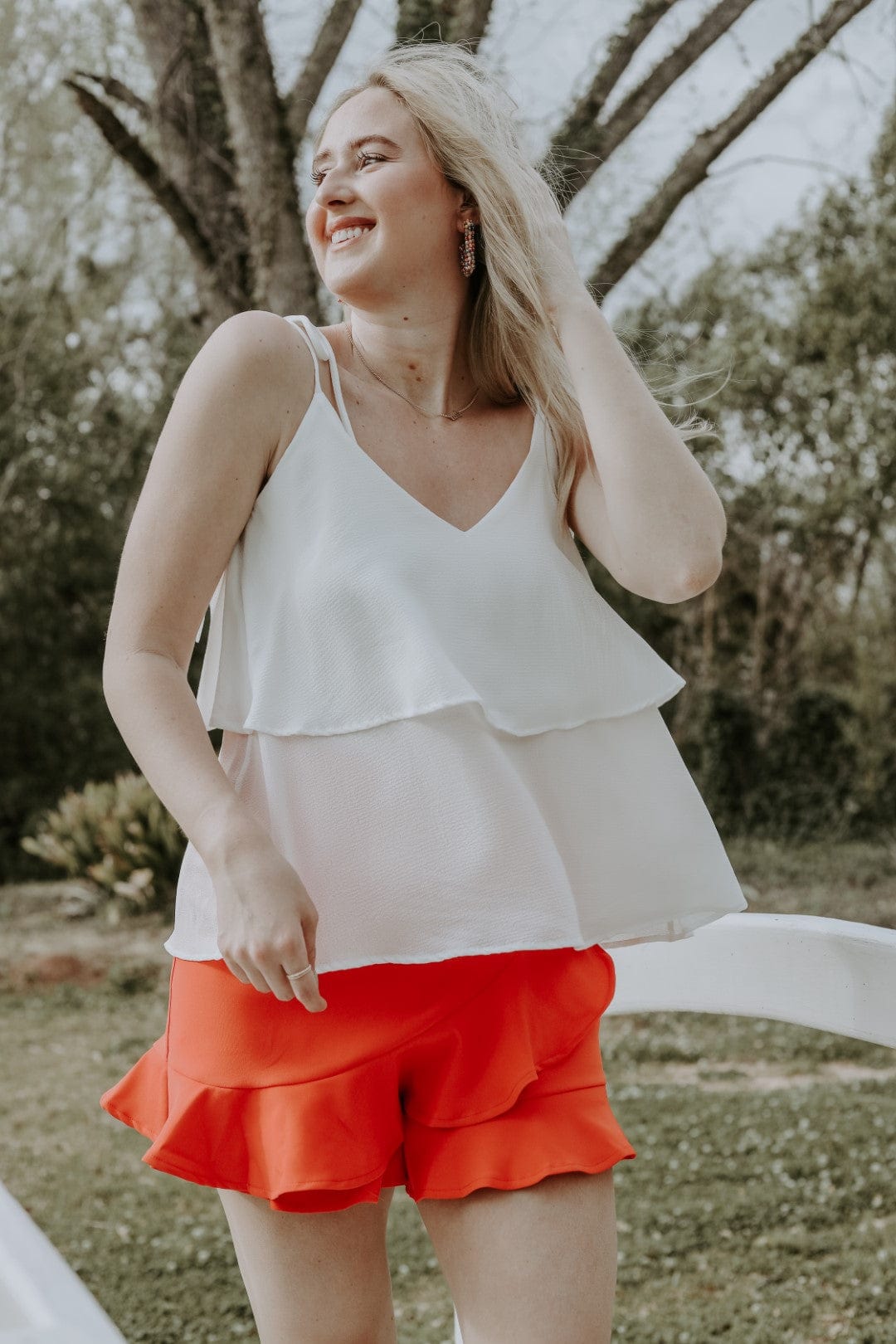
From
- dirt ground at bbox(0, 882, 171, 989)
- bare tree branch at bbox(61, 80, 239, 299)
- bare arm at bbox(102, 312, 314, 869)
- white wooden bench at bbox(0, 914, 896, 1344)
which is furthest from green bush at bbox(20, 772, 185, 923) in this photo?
bare arm at bbox(102, 312, 314, 869)

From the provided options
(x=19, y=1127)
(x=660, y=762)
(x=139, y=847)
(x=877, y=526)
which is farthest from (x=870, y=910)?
(x=660, y=762)

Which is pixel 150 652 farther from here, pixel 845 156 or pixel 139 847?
pixel 845 156

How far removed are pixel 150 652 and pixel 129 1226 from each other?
3312 mm

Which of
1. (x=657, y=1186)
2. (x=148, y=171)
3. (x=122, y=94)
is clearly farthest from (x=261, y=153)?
(x=657, y=1186)

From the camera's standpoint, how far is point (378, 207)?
56.4 inches

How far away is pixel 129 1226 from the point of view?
4066 millimetres

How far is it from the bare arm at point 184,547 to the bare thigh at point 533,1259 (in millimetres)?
465

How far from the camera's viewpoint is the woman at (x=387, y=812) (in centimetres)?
127

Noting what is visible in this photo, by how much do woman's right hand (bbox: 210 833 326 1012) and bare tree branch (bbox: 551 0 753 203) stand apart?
15.2 ft

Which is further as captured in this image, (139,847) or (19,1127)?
(139,847)

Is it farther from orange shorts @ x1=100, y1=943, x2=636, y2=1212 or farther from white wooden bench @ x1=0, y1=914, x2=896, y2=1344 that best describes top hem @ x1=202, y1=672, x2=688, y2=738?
white wooden bench @ x1=0, y1=914, x2=896, y2=1344

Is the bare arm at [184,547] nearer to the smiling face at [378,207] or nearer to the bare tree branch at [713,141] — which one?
the smiling face at [378,207]

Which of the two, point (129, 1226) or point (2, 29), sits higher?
point (2, 29)

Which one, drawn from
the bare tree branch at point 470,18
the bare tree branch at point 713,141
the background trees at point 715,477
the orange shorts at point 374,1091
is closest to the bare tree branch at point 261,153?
the bare tree branch at point 470,18
